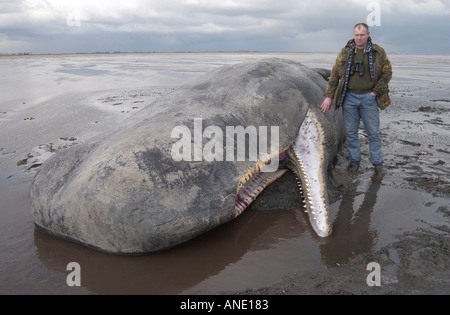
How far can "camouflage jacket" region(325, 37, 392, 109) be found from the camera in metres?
5.73

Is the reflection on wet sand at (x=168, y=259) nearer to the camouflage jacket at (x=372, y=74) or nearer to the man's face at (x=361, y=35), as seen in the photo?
the camouflage jacket at (x=372, y=74)

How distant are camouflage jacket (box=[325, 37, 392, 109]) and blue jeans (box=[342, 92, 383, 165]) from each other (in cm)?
13

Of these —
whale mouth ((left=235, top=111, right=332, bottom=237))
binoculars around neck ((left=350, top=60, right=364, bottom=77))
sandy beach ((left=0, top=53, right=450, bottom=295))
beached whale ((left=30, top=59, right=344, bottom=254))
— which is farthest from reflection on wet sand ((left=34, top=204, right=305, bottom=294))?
binoculars around neck ((left=350, top=60, right=364, bottom=77))

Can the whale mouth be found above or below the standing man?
below

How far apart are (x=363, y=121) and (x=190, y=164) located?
3.47 meters

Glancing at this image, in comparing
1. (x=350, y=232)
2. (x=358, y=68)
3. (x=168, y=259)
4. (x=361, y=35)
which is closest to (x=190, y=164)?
(x=168, y=259)

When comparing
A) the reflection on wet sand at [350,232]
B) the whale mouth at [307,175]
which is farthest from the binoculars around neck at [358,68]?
the reflection on wet sand at [350,232]

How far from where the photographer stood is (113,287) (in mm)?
3621

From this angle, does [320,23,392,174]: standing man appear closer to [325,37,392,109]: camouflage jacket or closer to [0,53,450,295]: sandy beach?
[325,37,392,109]: camouflage jacket

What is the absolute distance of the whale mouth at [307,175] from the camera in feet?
14.8

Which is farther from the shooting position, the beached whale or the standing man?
the standing man
